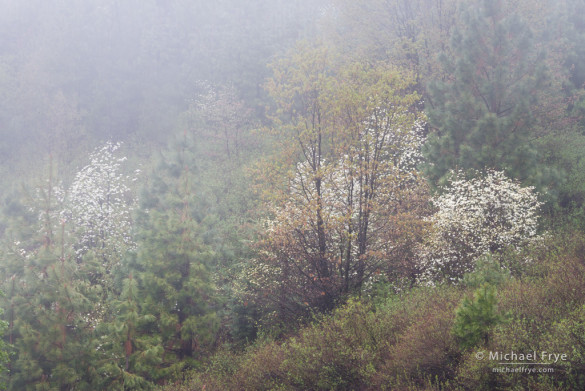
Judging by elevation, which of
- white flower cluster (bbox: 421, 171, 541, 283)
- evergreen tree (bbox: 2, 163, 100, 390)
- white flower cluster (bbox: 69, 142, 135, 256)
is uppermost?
white flower cluster (bbox: 69, 142, 135, 256)

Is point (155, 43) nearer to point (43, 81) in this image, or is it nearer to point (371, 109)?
point (43, 81)

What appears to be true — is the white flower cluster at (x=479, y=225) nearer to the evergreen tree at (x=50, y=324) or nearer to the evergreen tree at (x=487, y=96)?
the evergreen tree at (x=487, y=96)

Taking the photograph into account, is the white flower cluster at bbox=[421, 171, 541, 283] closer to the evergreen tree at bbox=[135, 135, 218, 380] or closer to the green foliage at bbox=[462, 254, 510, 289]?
the green foliage at bbox=[462, 254, 510, 289]

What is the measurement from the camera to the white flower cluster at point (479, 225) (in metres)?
14.9

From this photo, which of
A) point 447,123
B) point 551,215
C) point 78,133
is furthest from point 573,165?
point 78,133

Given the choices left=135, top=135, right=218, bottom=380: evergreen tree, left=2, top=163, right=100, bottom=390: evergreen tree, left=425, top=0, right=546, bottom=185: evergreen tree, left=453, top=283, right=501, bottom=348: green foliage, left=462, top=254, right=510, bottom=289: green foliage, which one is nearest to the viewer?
left=453, top=283, right=501, bottom=348: green foliage

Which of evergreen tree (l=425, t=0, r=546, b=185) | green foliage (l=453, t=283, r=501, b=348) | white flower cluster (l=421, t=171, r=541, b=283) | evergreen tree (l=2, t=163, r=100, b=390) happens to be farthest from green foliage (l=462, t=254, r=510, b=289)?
evergreen tree (l=2, t=163, r=100, b=390)

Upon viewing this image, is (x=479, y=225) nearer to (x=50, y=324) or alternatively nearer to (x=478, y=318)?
(x=478, y=318)

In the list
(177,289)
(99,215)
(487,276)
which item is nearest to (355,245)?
(487,276)

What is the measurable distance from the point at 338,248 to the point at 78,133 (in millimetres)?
36420

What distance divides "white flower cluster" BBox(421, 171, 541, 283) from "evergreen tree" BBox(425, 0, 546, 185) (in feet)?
6.39

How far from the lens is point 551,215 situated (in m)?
18.2

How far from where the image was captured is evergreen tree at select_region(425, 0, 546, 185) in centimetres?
1748

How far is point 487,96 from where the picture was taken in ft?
61.7
